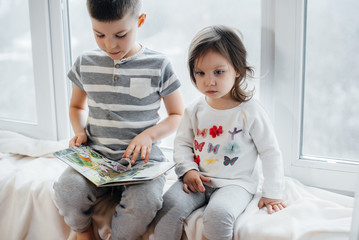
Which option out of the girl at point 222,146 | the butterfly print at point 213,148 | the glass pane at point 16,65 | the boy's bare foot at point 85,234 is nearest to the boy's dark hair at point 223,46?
the girl at point 222,146

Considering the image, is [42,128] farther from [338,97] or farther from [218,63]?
[338,97]

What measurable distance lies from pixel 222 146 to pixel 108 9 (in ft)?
1.68

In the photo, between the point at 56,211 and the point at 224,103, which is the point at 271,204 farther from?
the point at 56,211

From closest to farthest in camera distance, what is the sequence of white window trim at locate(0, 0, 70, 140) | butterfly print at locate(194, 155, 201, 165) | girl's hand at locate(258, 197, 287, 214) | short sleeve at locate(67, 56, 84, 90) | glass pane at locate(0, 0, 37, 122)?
girl's hand at locate(258, 197, 287, 214) < butterfly print at locate(194, 155, 201, 165) < short sleeve at locate(67, 56, 84, 90) < white window trim at locate(0, 0, 70, 140) < glass pane at locate(0, 0, 37, 122)

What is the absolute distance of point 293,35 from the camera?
1.09 m

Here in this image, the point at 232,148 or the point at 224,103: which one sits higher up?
the point at 224,103

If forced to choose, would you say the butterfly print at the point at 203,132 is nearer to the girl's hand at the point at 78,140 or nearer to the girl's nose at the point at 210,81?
the girl's nose at the point at 210,81

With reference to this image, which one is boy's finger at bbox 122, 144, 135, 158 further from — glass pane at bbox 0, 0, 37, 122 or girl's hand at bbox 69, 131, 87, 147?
glass pane at bbox 0, 0, 37, 122

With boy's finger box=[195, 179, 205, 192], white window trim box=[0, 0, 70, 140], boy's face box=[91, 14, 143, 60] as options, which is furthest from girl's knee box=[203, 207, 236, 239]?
white window trim box=[0, 0, 70, 140]

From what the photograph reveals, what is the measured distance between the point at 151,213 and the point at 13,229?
1.81 ft

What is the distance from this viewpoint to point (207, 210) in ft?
3.01

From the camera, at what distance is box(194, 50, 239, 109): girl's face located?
99 centimetres

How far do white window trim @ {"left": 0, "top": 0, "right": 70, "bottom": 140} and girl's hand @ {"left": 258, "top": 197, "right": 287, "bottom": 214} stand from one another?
97 cm

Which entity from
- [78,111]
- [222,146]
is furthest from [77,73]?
[222,146]
